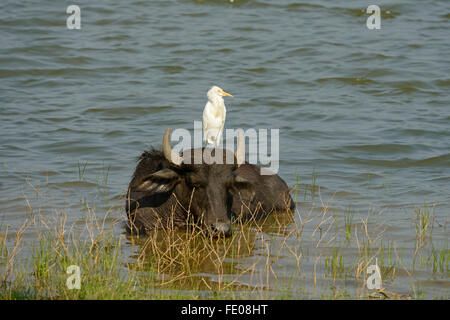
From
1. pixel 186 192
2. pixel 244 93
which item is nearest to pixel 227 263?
pixel 186 192

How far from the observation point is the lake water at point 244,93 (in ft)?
29.1

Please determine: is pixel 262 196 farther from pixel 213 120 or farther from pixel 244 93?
pixel 244 93

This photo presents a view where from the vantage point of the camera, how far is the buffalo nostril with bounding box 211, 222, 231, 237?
247 inches

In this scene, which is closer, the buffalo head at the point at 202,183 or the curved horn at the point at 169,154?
the buffalo head at the point at 202,183

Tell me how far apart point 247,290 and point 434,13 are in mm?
14658

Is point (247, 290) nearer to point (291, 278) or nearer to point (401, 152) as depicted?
point (291, 278)

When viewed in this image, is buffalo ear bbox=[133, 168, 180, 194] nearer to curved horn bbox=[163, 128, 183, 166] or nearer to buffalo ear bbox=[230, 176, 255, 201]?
curved horn bbox=[163, 128, 183, 166]

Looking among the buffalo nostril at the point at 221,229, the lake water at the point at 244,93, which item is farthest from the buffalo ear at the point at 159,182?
the lake water at the point at 244,93

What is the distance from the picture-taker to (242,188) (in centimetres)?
687

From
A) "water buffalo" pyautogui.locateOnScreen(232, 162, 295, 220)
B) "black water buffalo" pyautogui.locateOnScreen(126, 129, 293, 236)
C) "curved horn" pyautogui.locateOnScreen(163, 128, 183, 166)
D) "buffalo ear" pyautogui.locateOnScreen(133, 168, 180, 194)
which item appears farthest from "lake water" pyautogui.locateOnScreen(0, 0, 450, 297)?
"curved horn" pyautogui.locateOnScreen(163, 128, 183, 166)

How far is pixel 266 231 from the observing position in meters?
7.25

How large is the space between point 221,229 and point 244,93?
7.62 meters

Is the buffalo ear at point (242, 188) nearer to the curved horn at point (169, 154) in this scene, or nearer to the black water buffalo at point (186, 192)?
the black water buffalo at point (186, 192)

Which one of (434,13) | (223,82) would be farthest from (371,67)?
(434,13)
